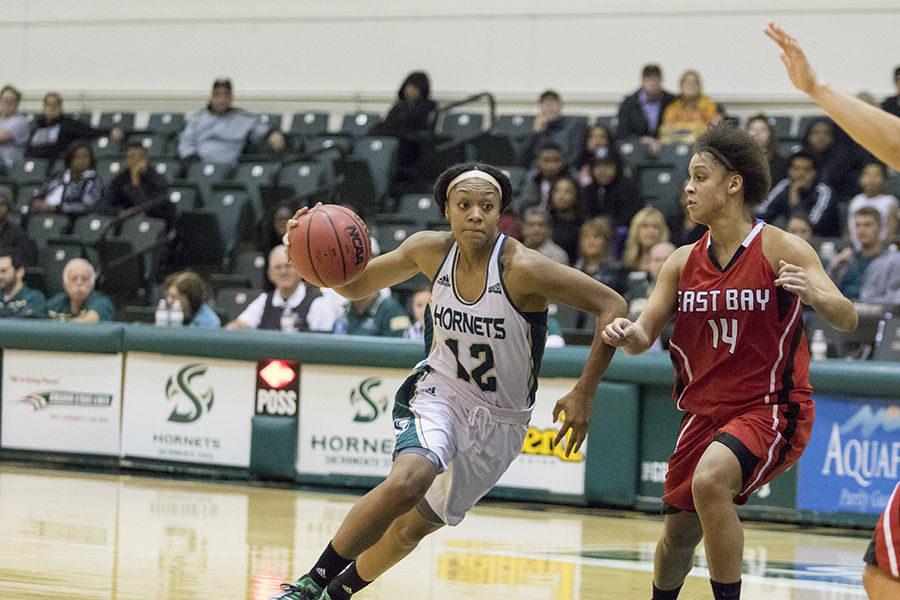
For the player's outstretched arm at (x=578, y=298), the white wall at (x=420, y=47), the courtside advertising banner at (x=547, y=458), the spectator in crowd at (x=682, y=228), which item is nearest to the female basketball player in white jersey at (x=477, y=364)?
the player's outstretched arm at (x=578, y=298)

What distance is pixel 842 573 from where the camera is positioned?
738 centimetres

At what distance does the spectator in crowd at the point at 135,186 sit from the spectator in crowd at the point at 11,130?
263 centimetres

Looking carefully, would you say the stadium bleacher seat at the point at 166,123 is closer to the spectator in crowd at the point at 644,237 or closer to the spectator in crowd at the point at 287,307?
the spectator in crowd at the point at 287,307

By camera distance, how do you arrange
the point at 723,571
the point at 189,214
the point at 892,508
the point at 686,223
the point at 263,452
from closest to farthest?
the point at 892,508, the point at 723,571, the point at 263,452, the point at 686,223, the point at 189,214

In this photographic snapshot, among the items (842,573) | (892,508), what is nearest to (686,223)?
(842,573)

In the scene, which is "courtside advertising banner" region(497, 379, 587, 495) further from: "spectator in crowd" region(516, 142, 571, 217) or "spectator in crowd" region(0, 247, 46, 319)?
"spectator in crowd" region(0, 247, 46, 319)

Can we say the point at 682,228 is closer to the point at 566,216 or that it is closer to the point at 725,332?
the point at 566,216

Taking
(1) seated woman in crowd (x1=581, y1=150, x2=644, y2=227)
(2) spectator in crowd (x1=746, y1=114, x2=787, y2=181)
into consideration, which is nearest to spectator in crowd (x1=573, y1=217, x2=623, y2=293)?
(1) seated woman in crowd (x1=581, y1=150, x2=644, y2=227)

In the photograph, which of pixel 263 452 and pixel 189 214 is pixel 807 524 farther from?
pixel 189 214

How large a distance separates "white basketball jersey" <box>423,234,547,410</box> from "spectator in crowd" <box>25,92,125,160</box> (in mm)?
12604

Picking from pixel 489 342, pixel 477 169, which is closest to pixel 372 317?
pixel 477 169

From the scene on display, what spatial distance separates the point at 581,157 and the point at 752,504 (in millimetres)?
5043

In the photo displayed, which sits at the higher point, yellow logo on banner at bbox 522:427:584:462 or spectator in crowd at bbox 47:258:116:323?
spectator in crowd at bbox 47:258:116:323

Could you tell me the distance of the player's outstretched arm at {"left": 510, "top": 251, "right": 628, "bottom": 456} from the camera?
527cm
